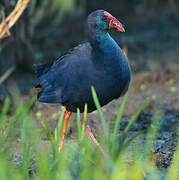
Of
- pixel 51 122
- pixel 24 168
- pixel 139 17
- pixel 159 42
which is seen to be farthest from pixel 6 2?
pixel 139 17

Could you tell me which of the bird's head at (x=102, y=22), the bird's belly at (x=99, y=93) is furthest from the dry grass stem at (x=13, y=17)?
the bird's belly at (x=99, y=93)

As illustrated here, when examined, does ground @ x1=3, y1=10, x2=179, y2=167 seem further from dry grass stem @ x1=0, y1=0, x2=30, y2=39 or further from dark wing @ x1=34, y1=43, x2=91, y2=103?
dry grass stem @ x1=0, y1=0, x2=30, y2=39

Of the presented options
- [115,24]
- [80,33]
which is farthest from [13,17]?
[80,33]

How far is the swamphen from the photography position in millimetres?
2717

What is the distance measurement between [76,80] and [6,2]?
1968mm

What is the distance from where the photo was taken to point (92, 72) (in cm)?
272

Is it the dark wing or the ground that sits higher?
the dark wing

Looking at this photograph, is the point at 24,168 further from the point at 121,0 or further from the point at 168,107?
the point at 121,0

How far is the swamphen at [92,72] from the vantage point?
2.72m

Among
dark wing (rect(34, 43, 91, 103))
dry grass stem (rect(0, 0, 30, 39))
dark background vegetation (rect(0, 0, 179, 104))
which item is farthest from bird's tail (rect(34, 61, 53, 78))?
dark background vegetation (rect(0, 0, 179, 104))

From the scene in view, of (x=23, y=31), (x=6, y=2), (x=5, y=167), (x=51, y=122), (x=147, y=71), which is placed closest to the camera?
(x=5, y=167)

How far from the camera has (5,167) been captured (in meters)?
1.87

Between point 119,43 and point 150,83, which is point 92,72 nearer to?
point 150,83

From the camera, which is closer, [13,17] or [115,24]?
[115,24]
